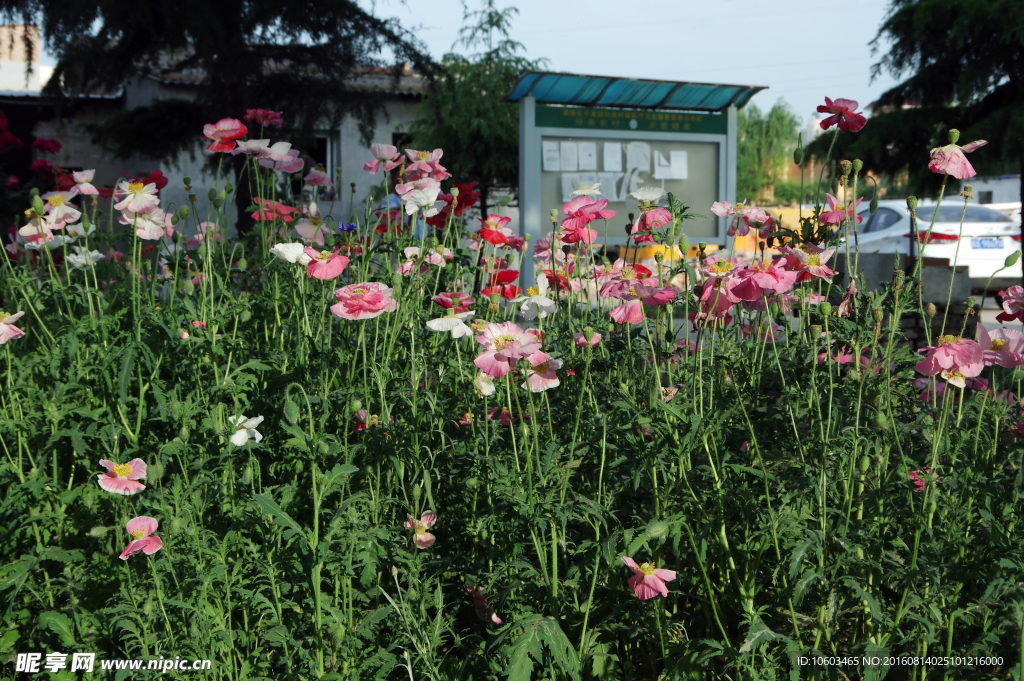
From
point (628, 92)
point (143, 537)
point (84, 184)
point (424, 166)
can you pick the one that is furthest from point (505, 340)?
point (628, 92)

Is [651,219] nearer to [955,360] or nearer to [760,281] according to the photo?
[760,281]

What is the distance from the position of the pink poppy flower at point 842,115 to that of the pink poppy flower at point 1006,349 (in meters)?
0.60

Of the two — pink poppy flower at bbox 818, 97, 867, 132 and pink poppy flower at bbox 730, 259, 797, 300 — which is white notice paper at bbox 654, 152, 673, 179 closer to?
pink poppy flower at bbox 818, 97, 867, 132

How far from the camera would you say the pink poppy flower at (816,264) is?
1480 millimetres

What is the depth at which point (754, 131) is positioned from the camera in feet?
112

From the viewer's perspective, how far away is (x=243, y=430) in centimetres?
157

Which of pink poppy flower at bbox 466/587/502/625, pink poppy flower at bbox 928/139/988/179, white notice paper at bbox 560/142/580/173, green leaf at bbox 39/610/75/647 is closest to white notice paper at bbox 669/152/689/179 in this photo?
white notice paper at bbox 560/142/580/173

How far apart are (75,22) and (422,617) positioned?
5.36 m

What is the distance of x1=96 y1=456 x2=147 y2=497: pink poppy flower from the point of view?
1.53m

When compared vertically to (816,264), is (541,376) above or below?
below

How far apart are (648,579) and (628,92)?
203 inches

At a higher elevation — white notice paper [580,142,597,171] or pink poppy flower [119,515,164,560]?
white notice paper [580,142,597,171]

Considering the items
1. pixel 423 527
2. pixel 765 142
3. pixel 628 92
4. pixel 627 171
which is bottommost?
pixel 423 527

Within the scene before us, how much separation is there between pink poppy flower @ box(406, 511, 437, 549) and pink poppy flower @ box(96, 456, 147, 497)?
0.56 metres
